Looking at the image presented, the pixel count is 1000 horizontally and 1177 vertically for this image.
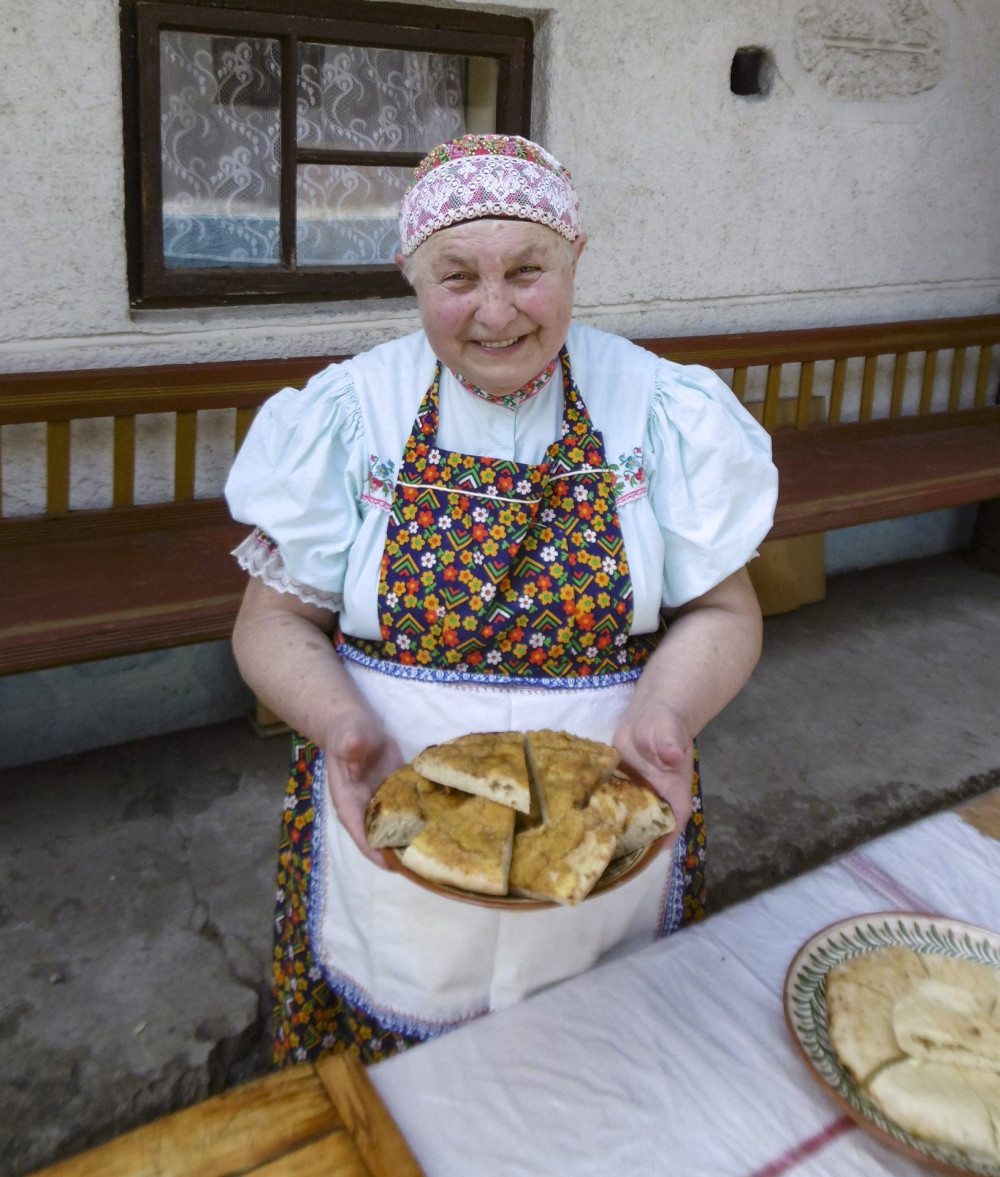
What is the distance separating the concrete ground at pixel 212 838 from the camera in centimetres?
229

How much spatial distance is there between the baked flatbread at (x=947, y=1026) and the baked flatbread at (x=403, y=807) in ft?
1.74

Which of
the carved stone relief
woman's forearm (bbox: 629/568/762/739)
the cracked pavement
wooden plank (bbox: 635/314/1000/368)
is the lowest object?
the cracked pavement

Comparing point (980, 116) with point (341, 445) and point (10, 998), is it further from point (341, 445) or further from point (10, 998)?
point (10, 998)

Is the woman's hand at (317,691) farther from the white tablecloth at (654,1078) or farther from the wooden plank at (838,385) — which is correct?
the wooden plank at (838,385)

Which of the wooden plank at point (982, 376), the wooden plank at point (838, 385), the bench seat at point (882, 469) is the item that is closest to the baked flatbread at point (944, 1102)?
the bench seat at point (882, 469)

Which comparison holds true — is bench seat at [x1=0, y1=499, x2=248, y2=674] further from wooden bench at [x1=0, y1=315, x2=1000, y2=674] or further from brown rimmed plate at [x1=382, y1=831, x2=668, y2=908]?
brown rimmed plate at [x1=382, y1=831, x2=668, y2=908]

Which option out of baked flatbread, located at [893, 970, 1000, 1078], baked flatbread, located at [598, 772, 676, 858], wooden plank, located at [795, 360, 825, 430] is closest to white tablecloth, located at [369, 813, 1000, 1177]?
baked flatbread, located at [893, 970, 1000, 1078]

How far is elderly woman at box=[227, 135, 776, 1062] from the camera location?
1.47 meters

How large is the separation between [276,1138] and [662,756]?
1.94ft

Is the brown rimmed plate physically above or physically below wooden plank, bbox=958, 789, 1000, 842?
above

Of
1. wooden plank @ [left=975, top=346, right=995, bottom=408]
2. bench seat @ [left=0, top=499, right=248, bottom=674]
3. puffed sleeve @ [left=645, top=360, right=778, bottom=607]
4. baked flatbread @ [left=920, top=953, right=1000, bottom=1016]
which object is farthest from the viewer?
wooden plank @ [left=975, top=346, right=995, bottom=408]

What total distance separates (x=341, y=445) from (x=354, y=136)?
208 cm

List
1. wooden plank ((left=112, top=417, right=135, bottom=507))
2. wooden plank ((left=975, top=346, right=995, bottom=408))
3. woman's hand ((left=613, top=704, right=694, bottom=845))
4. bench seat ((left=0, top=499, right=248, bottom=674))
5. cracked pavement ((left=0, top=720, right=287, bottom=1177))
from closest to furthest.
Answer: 1. woman's hand ((left=613, top=704, right=694, bottom=845))
2. cracked pavement ((left=0, top=720, right=287, bottom=1177))
3. bench seat ((left=0, top=499, right=248, bottom=674))
4. wooden plank ((left=112, top=417, right=135, bottom=507))
5. wooden plank ((left=975, top=346, right=995, bottom=408))

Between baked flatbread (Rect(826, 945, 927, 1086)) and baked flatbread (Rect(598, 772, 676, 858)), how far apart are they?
0.82 feet
